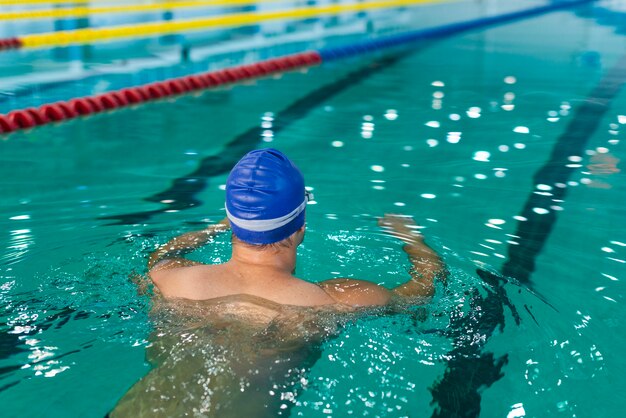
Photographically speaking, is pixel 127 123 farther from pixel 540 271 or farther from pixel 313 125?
pixel 540 271

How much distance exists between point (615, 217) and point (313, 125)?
2076 millimetres

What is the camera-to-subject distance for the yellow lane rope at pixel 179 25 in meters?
8.20

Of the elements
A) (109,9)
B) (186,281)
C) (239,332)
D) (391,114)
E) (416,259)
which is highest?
(186,281)

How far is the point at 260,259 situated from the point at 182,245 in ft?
2.47

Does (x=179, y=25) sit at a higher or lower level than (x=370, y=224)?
lower

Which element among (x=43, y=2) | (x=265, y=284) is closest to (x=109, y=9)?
(x=43, y=2)

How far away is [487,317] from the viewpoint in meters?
2.55

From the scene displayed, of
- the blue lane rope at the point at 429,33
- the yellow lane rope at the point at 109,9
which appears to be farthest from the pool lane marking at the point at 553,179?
the yellow lane rope at the point at 109,9

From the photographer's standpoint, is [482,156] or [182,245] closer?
[182,245]

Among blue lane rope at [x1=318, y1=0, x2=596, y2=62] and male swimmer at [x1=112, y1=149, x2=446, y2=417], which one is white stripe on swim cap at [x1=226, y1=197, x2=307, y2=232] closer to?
male swimmer at [x1=112, y1=149, x2=446, y2=417]

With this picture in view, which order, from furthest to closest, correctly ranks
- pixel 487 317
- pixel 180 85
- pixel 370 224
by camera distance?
pixel 180 85, pixel 370 224, pixel 487 317

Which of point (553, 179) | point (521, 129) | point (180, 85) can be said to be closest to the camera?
point (553, 179)

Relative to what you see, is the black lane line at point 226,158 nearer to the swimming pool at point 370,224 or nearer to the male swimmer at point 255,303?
the swimming pool at point 370,224

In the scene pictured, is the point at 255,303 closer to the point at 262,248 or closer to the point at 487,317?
the point at 262,248
